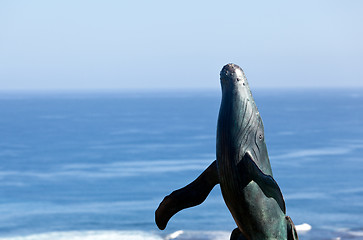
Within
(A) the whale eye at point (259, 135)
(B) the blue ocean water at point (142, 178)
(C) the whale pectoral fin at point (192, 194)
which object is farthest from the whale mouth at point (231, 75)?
(B) the blue ocean water at point (142, 178)

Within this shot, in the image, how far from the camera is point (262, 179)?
18.8 ft

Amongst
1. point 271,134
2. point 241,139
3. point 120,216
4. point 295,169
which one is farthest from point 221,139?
point 271,134

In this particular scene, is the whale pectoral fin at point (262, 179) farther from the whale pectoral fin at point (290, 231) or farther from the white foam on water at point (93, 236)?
the white foam on water at point (93, 236)

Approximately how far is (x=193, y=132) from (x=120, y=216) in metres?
30.0

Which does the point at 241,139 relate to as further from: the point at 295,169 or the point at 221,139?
the point at 295,169

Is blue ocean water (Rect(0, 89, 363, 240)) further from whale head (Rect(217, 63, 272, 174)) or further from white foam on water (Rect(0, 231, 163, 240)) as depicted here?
whale head (Rect(217, 63, 272, 174))

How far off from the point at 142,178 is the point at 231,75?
2824 cm

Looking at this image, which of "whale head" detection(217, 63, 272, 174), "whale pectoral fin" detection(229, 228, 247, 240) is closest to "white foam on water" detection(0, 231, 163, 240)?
"whale pectoral fin" detection(229, 228, 247, 240)

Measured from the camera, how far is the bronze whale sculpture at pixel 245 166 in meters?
5.89

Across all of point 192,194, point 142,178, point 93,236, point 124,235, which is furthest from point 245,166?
point 142,178

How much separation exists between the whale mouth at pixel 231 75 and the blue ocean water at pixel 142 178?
1458 centimetres

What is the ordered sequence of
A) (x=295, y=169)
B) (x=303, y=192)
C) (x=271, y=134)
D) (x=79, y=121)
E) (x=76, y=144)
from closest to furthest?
1. (x=303, y=192)
2. (x=295, y=169)
3. (x=76, y=144)
4. (x=271, y=134)
5. (x=79, y=121)

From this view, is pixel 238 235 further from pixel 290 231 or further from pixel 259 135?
pixel 259 135

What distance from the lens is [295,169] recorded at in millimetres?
36094
